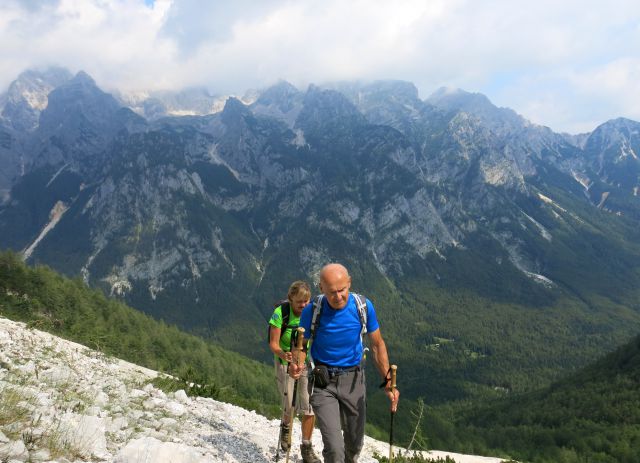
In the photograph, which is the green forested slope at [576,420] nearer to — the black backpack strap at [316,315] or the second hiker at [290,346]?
the second hiker at [290,346]

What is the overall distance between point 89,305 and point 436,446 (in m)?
72.0

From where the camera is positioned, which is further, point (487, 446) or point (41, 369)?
point (487, 446)

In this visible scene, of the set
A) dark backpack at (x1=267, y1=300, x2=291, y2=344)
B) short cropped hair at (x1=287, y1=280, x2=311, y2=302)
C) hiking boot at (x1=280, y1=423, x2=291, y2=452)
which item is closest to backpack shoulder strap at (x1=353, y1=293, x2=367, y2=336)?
short cropped hair at (x1=287, y1=280, x2=311, y2=302)

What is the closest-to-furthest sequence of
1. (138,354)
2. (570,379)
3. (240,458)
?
(240,458) → (138,354) → (570,379)

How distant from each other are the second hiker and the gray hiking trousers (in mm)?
1570

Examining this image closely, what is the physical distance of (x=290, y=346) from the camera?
11.4 meters

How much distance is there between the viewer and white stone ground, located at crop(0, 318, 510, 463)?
7.64m

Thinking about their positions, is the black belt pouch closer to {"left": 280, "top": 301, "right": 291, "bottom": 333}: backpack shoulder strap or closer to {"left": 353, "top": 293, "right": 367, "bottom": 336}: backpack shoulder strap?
{"left": 353, "top": 293, "right": 367, "bottom": 336}: backpack shoulder strap

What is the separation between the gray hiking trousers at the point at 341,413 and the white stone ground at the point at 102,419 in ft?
8.59

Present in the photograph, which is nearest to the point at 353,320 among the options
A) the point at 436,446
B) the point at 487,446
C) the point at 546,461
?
the point at 546,461

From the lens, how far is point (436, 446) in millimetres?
88312

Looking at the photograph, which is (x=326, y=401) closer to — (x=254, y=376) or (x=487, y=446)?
(x=254, y=376)

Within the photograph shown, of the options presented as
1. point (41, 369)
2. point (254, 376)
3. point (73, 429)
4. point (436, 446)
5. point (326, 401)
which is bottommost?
point (436, 446)

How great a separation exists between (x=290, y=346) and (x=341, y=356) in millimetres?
2669
